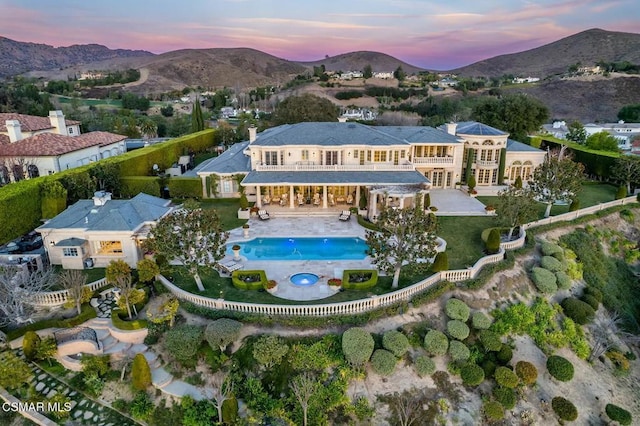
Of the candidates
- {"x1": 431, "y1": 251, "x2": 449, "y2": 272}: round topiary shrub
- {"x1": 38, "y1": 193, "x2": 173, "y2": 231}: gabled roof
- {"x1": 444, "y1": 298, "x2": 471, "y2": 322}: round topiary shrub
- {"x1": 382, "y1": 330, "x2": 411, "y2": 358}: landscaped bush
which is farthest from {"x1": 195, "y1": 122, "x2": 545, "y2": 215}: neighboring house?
{"x1": 382, "y1": 330, "x2": 411, "y2": 358}: landscaped bush

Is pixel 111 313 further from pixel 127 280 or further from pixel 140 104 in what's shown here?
pixel 140 104

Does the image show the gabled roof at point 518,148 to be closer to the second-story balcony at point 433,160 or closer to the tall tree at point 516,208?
the second-story balcony at point 433,160

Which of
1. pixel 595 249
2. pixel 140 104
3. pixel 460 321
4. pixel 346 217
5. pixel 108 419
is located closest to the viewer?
pixel 108 419

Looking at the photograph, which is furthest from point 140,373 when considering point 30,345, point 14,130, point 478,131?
point 478,131

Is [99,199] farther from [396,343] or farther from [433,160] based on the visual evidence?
[433,160]

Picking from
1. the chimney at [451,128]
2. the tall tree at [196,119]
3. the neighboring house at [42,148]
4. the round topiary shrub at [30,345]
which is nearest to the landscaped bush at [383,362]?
the round topiary shrub at [30,345]

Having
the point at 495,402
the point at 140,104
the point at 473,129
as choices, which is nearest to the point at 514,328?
the point at 495,402
